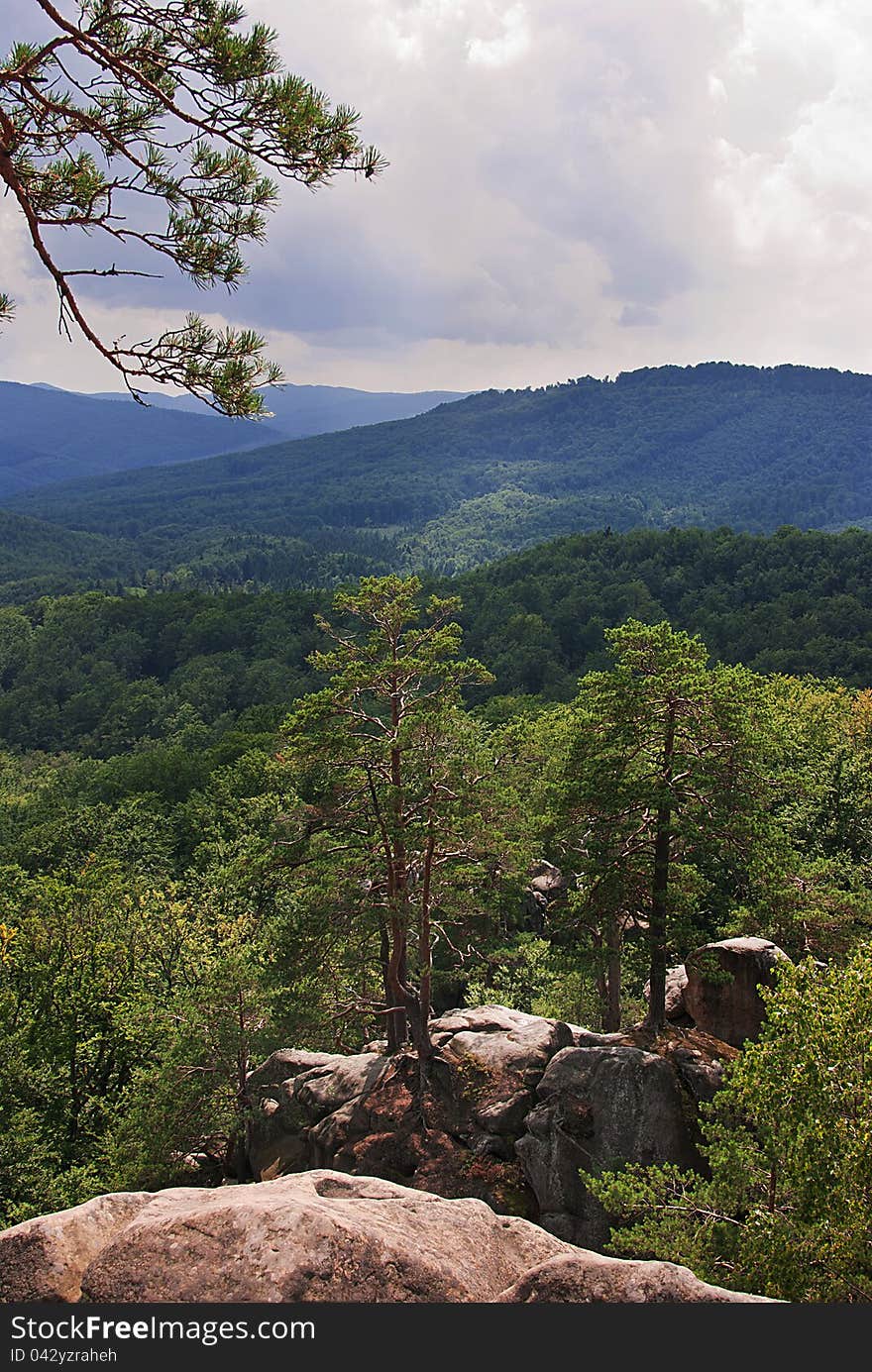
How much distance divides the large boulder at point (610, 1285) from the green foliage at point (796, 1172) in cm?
302

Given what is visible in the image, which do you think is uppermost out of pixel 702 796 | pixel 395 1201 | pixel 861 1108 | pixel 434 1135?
pixel 702 796

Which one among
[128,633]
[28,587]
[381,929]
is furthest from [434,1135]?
[28,587]

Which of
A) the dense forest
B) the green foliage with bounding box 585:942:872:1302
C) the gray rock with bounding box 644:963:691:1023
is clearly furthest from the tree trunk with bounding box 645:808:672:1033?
the green foliage with bounding box 585:942:872:1302

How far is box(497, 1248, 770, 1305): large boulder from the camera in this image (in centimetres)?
596

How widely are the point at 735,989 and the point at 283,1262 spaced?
15.0 m

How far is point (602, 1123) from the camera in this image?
1630 cm

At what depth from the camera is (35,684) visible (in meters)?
111

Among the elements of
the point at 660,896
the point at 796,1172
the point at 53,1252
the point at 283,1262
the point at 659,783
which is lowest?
the point at 796,1172

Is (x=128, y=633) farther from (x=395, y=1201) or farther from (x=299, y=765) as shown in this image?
(x=395, y=1201)

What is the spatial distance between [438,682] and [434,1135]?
961 cm

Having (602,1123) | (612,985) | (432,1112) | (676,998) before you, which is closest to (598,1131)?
(602,1123)

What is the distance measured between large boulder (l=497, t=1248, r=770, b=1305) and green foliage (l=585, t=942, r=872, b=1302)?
3015mm

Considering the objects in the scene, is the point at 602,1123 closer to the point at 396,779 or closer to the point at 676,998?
the point at 676,998

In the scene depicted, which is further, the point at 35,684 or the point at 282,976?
the point at 35,684
